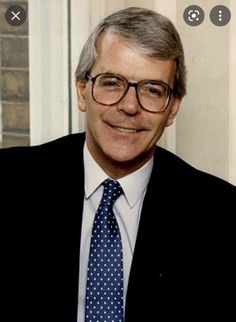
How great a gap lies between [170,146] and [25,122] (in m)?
0.39

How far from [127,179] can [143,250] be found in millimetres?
162

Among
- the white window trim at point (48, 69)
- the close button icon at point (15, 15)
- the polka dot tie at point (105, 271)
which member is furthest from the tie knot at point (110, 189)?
the close button icon at point (15, 15)

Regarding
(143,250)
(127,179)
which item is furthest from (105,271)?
(127,179)

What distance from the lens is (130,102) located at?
172 centimetres

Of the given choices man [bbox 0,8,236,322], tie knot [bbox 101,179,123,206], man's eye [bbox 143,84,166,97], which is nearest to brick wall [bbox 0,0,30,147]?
man [bbox 0,8,236,322]

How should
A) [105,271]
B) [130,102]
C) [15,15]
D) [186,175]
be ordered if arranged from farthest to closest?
[15,15] < [186,175] < [105,271] < [130,102]

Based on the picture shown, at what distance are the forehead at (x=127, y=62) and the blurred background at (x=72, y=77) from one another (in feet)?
1.11

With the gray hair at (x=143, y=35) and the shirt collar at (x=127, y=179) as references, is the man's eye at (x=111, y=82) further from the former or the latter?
the shirt collar at (x=127, y=179)

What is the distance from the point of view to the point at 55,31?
2145 millimetres

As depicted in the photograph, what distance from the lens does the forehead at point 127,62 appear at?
172 cm

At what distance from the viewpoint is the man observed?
1752mm

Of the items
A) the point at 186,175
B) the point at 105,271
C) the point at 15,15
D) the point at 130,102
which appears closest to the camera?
the point at 130,102

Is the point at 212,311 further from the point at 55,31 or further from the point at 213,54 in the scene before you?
the point at 55,31

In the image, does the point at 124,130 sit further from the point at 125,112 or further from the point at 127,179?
the point at 127,179
